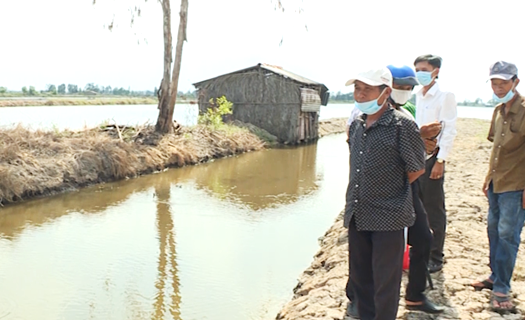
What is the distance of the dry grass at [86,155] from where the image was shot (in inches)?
356

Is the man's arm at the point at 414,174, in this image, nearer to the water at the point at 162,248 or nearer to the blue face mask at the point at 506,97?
the blue face mask at the point at 506,97

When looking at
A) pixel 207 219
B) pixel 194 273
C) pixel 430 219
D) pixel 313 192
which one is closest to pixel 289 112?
pixel 313 192

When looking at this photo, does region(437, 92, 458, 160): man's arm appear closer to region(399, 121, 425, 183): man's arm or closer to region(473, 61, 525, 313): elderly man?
region(473, 61, 525, 313): elderly man

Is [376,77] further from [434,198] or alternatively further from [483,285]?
[483,285]

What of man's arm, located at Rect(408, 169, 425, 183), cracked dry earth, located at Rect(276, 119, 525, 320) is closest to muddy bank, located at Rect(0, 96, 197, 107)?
cracked dry earth, located at Rect(276, 119, 525, 320)

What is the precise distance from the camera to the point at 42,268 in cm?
549

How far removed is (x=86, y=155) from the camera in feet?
35.2

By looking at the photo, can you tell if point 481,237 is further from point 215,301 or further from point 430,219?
point 215,301

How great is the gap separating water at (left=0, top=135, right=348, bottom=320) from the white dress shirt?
2186mm

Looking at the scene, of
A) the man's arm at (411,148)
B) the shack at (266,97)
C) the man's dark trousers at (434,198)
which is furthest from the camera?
the shack at (266,97)

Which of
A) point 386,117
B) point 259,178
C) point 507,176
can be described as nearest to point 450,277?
point 507,176

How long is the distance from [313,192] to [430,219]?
6.66 metres

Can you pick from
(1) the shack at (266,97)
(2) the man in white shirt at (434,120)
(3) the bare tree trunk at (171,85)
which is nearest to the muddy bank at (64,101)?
(1) the shack at (266,97)

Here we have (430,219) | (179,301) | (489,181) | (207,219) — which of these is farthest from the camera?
(207,219)
